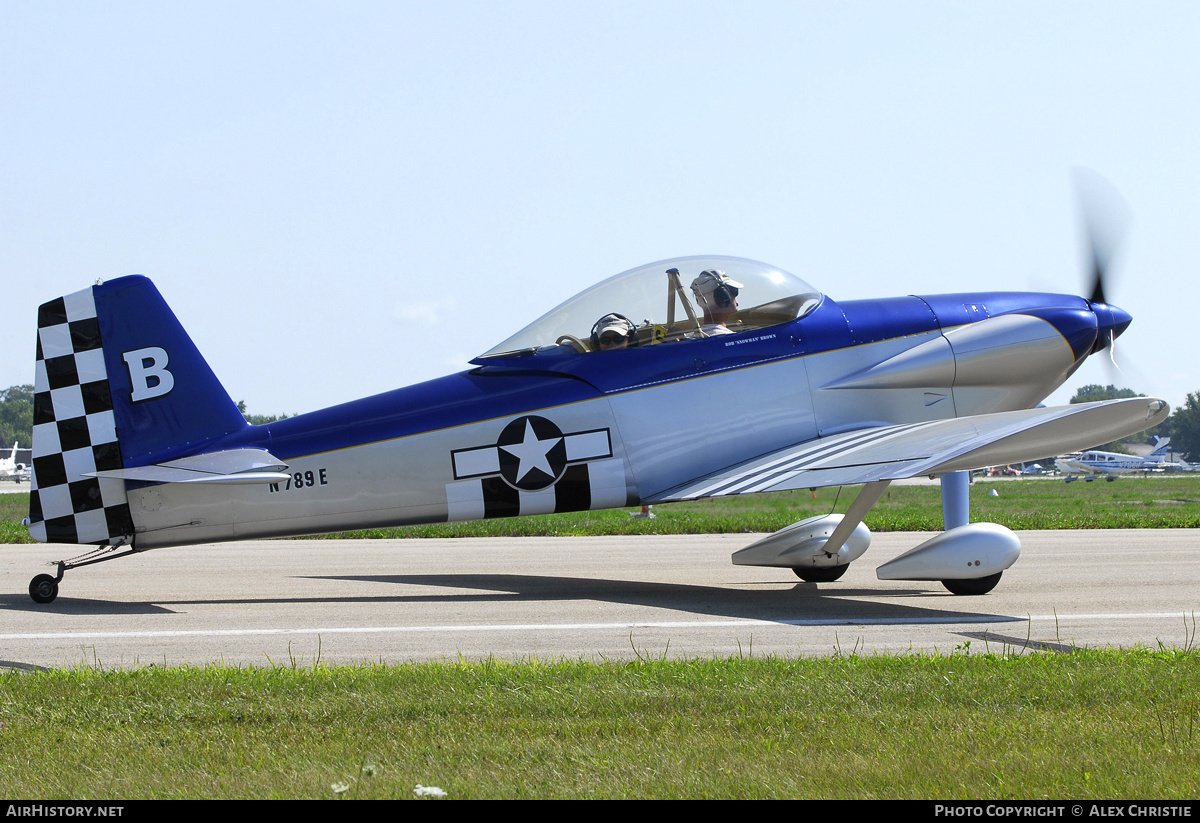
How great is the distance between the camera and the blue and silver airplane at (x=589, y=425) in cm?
779

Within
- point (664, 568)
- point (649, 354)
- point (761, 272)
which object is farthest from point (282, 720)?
point (664, 568)

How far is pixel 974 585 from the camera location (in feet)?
27.1

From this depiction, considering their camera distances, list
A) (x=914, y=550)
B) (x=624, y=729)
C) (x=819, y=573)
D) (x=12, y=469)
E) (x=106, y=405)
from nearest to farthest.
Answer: (x=624, y=729), (x=106, y=405), (x=914, y=550), (x=819, y=573), (x=12, y=469)

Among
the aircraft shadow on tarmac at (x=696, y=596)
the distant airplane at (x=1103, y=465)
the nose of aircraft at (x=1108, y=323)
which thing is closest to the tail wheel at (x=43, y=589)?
the aircraft shadow on tarmac at (x=696, y=596)

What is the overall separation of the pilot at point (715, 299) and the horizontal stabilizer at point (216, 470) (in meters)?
3.66

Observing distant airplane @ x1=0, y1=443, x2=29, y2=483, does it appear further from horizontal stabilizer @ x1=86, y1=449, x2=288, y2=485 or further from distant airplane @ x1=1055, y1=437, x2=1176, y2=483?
horizontal stabilizer @ x1=86, y1=449, x2=288, y2=485

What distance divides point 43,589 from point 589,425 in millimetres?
4388

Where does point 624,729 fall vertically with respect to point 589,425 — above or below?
below

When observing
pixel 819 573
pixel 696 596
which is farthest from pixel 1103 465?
pixel 696 596

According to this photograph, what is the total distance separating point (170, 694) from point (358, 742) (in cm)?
126

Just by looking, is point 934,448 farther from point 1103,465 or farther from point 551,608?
point 1103,465

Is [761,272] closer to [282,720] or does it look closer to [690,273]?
[690,273]

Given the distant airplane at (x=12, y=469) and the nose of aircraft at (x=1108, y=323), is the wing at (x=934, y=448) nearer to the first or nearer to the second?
the nose of aircraft at (x=1108, y=323)

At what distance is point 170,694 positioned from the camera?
4594 millimetres
